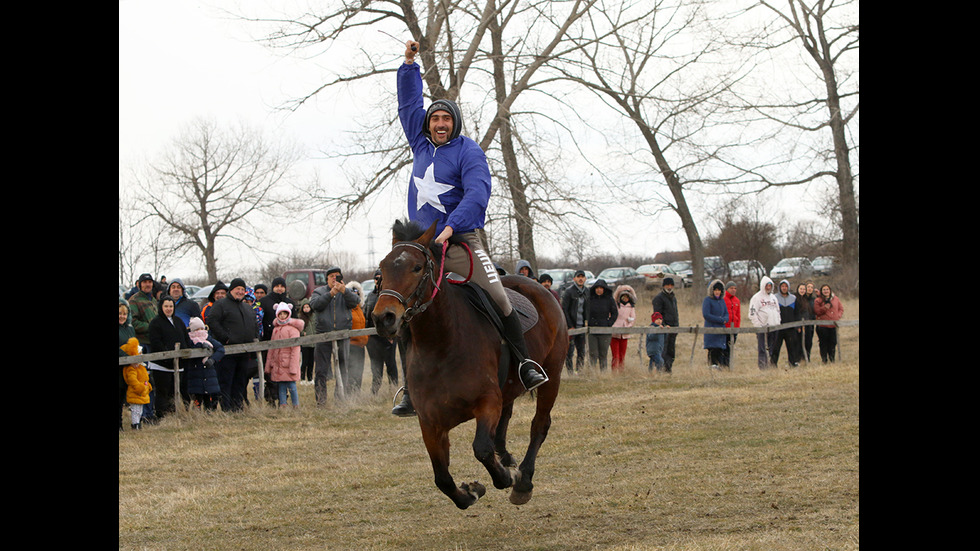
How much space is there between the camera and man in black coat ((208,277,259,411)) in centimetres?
1285

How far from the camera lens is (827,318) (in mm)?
18375

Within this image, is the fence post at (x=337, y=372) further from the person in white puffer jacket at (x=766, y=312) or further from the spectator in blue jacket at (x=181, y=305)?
the person in white puffer jacket at (x=766, y=312)

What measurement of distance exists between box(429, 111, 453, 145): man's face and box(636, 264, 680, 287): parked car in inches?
1386

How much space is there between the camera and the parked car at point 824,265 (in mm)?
40403

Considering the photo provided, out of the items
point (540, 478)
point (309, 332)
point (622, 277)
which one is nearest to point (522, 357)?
point (540, 478)

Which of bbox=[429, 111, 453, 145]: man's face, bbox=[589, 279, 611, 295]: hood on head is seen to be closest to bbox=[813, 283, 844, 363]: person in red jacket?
bbox=[589, 279, 611, 295]: hood on head

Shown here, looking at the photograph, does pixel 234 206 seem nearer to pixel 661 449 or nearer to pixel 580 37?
pixel 580 37

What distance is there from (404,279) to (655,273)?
44.3 meters

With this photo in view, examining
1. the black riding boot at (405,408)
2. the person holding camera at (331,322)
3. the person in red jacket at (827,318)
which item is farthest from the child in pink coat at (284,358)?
the person in red jacket at (827,318)

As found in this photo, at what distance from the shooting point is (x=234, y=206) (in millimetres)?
38750

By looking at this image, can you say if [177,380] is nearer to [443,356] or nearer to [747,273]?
[443,356]

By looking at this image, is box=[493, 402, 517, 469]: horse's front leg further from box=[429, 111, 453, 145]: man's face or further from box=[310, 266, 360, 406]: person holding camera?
box=[310, 266, 360, 406]: person holding camera
